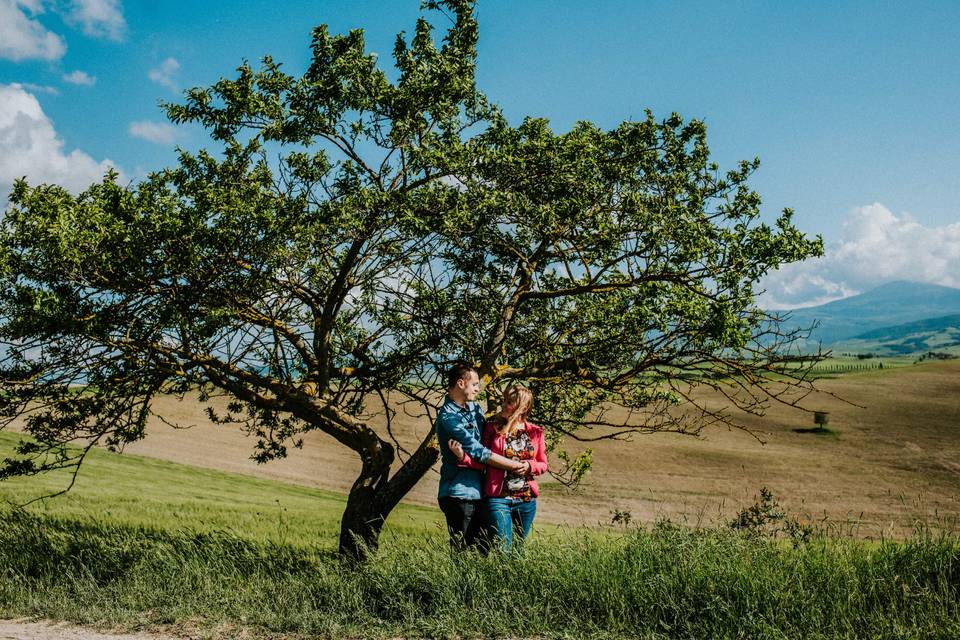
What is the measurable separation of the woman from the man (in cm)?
11


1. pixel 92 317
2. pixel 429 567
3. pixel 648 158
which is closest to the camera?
pixel 429 567

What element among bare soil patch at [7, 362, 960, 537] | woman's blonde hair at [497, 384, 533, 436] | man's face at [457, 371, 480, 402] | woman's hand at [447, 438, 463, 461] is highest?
man's face at [457, 371, 480, 402]

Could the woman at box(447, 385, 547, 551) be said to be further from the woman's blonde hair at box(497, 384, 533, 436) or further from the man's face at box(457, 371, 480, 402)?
the man's face at box(457, 371, 480, 402)

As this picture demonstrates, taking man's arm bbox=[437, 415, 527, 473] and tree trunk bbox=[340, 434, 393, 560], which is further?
tree trunk bbox=[340, 434, 393, 560]

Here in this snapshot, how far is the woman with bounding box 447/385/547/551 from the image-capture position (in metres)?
6.40

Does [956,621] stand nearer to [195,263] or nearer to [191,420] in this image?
[195,263]

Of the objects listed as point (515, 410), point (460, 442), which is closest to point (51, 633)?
point (460, 442)

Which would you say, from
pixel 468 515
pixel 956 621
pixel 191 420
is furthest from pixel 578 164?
pixel 191 420

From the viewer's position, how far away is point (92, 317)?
24.7 feet

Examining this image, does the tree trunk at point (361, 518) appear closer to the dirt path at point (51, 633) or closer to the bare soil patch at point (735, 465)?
the dirt path at point (51, 633)

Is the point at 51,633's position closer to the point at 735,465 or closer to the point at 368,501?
the point at 368,501

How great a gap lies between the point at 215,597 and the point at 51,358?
4.13 meters

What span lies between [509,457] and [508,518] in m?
0.58

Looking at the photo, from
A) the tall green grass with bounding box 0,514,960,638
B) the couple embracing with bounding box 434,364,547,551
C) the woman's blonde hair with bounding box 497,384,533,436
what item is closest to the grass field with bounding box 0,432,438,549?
the tall green grass with bounding box 0,514,960,638
